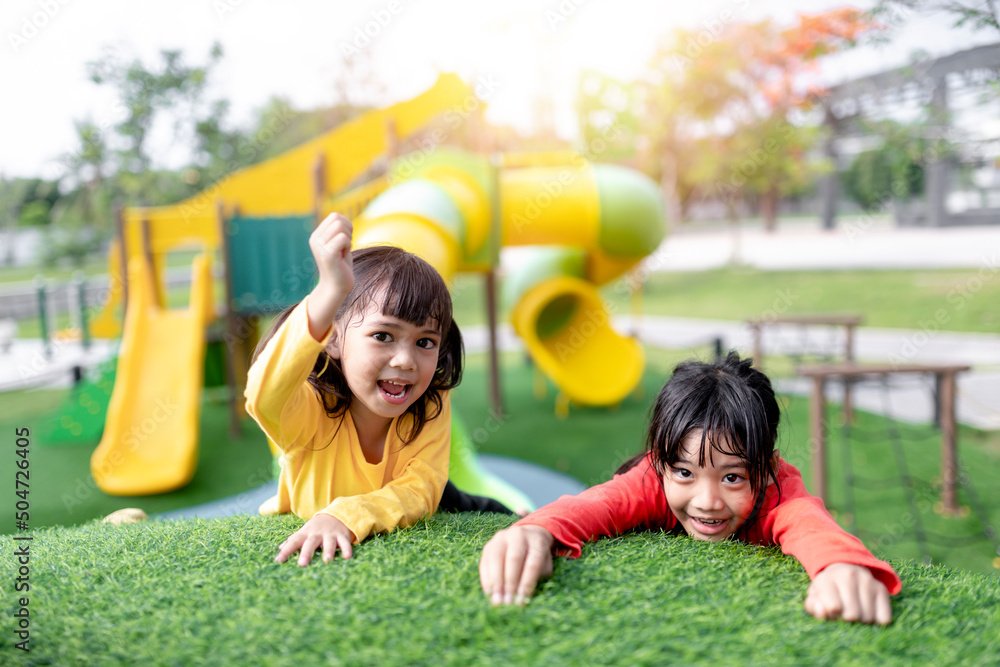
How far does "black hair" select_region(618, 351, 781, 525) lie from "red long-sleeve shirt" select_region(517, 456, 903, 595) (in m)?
0.04

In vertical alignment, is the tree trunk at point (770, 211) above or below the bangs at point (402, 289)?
above

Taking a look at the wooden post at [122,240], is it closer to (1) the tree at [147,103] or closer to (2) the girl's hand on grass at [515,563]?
(1) the tree at [147,103]

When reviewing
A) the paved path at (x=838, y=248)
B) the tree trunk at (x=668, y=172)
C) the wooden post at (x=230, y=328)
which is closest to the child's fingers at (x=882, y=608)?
the wooden post at (x=230, y=328)

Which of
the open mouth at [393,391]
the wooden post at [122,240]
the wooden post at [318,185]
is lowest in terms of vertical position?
the open mouth at [393,391]

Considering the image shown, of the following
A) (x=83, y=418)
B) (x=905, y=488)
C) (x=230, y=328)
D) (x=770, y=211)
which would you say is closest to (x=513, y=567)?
(x=905, y=488)

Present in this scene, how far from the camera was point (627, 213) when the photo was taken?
6.26m

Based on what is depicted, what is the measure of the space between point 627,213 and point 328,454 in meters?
4.99

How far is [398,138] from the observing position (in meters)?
7.13

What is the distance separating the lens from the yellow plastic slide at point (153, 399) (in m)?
5.15

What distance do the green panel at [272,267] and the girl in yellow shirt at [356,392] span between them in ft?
16.4

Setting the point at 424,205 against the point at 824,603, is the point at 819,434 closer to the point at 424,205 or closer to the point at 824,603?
the point at 424,205

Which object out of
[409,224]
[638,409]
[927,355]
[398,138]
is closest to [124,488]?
[409,224]

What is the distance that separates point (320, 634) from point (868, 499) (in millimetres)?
4823

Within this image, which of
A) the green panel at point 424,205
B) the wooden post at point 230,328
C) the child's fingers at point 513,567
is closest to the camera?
the child's fingers at point 513,567
